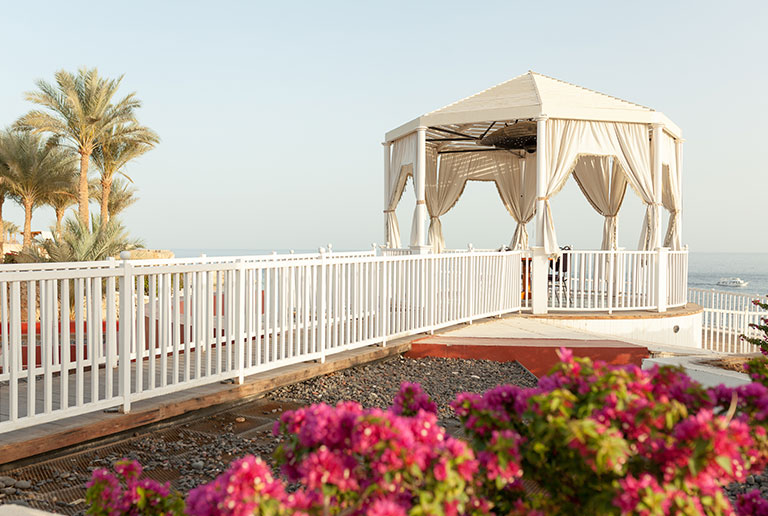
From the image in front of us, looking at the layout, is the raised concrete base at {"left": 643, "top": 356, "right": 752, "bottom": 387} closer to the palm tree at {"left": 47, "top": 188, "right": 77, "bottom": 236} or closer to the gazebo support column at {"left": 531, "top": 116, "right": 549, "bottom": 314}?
the gazebo support column at {"left": 531, "top": 116, "right": 549, "bottom": 314}

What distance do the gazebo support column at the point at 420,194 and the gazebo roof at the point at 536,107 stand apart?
317 millimetres

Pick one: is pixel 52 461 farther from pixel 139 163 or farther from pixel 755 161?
pixel 755 161

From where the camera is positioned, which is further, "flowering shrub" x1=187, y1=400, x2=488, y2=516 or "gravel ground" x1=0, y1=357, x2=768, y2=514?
"gravel ground" x1=0, y1=357, x2=768, y2=514

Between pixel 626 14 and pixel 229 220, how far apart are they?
87.2ft

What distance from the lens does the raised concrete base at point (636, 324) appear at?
9.76 metres

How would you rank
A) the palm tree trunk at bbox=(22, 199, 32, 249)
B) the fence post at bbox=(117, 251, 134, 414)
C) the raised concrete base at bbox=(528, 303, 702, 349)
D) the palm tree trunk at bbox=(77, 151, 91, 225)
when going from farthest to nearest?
1. the palm tree trunk at bbox=(22, 199, 32, 249)
2. the palm tree trunk at bbox=(77, 151, 91, 225)
3. the raised concrete base at bbox=(528, 303, 702, 349)
4. the fence post at bbox=(117, 251, 134, 414)

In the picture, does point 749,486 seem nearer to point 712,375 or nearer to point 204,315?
point 712,375

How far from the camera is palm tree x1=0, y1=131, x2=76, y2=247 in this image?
23.5 metres

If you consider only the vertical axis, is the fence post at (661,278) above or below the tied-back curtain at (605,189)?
below

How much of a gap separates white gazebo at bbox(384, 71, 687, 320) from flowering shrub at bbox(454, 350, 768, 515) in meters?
8.51

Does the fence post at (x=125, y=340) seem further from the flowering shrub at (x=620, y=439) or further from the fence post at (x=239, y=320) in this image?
the flowering shrub at (x=620, y=439)

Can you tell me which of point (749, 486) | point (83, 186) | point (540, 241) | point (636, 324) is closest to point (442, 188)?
point (540, 241)

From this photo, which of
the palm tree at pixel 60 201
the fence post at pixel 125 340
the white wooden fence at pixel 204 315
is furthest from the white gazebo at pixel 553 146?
the palm tree at pixel 60 201

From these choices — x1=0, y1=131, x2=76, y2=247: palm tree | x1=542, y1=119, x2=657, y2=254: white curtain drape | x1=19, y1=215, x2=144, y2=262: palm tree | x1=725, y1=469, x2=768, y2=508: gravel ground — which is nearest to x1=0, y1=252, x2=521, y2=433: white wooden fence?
x1=542, y1=119, x2=657, y2=254: white curtain drape
